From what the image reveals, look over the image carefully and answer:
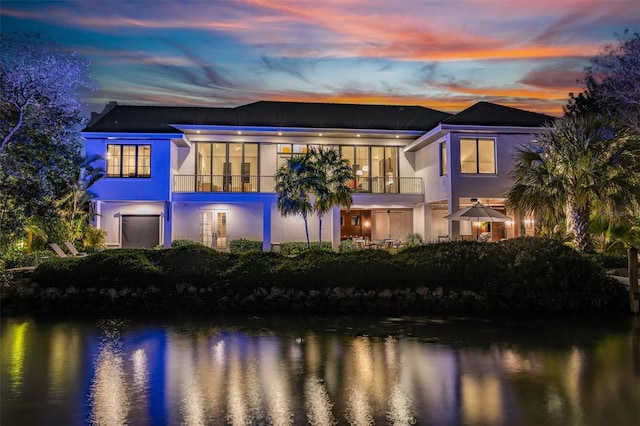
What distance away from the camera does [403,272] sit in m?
15.5

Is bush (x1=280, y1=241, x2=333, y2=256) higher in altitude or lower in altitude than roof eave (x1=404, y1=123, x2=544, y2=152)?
lower

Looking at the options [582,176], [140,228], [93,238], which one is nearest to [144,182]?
[140,228]

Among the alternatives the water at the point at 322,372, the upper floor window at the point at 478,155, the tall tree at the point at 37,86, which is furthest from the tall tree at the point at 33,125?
the upper floor window at the point at 478,155

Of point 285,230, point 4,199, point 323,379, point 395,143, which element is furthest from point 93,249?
point 323,379

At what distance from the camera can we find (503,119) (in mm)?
25344

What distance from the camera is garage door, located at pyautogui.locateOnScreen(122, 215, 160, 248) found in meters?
27.7

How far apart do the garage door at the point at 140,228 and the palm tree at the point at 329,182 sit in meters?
8.94

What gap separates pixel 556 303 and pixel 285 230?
16277 mm

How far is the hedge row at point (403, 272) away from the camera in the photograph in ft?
48.4

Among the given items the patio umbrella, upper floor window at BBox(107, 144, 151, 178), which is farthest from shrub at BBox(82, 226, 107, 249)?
the patio umbrella

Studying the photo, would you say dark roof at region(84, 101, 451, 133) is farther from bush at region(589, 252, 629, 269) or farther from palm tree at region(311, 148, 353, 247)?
bush at region(589, 252, 629, 269)

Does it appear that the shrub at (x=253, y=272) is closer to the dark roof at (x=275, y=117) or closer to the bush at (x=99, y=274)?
the bush at (x=99, y=274)

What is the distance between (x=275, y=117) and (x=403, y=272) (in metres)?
16.4

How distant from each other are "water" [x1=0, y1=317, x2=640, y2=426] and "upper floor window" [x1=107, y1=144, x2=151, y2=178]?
1318cm
